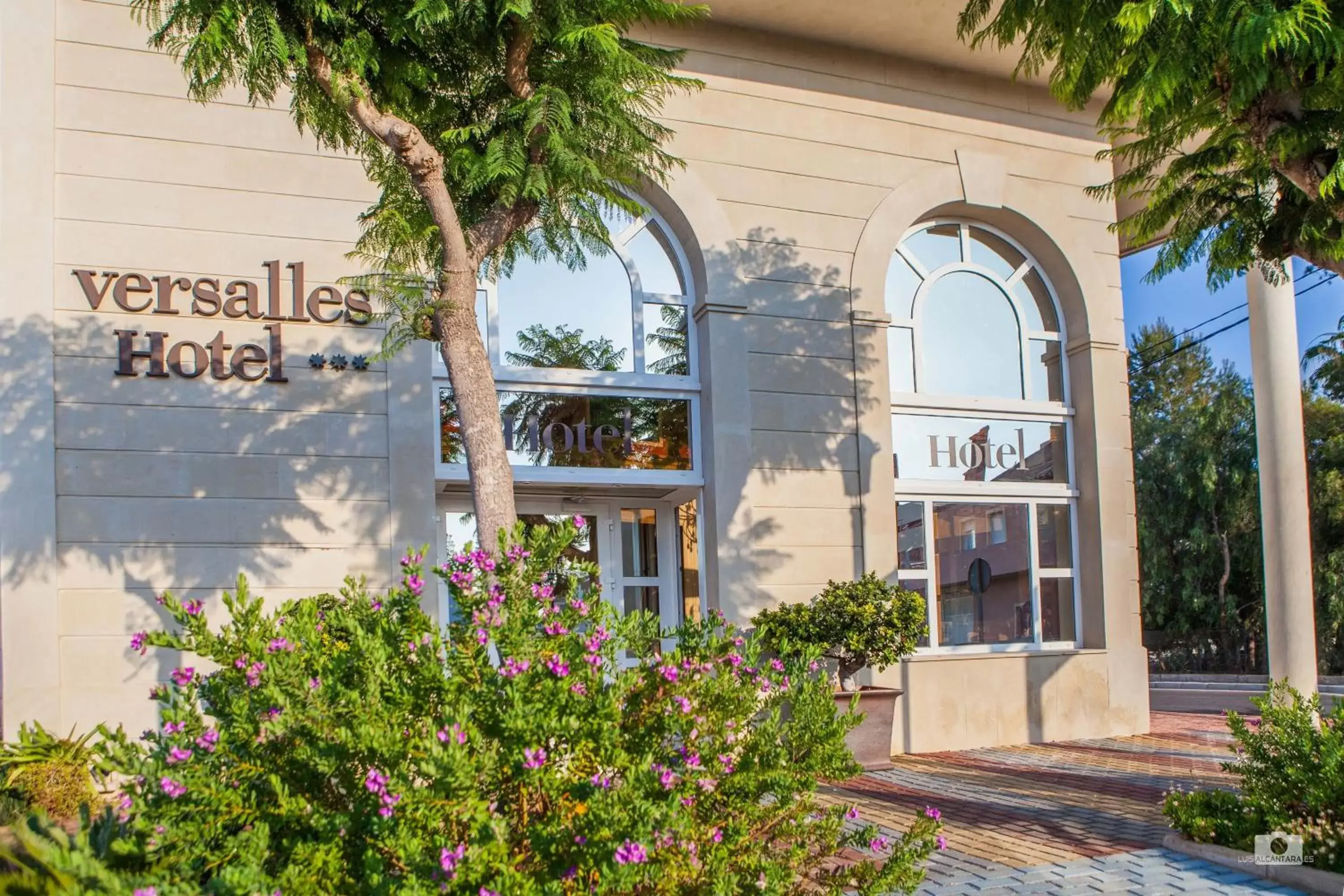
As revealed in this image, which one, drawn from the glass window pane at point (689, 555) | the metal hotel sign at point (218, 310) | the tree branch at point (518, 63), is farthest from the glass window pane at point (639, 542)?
the tree branch at point (518, 63)

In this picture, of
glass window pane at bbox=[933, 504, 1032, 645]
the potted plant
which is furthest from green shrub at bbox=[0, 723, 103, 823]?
glass window pane at bbox=[933, 504, 1032, 645]

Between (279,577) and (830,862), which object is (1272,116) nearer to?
(830,862)

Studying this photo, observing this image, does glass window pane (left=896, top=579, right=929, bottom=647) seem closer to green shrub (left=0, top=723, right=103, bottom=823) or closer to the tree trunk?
the tree trunk

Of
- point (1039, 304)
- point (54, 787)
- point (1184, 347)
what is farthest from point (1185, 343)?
point (54, 787)

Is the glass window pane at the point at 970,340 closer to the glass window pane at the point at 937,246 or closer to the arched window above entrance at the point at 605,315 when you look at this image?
the glass window pane at the point at 937,246

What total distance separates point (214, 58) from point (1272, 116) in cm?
568

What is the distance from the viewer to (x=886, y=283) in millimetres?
11586

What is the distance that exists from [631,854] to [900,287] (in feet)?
31.0

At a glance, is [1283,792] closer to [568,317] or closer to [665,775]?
[665,775]

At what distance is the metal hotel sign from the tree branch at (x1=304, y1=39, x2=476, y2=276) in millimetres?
2665

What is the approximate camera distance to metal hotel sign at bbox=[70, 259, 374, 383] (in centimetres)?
842

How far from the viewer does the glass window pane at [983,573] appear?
11.4m

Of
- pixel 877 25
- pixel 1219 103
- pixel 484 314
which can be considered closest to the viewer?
pixel 1219 103

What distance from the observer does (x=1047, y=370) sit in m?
12.4
